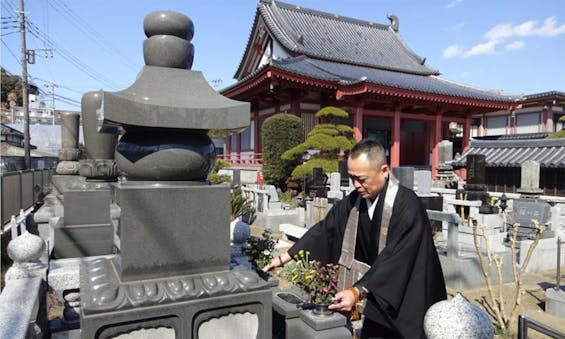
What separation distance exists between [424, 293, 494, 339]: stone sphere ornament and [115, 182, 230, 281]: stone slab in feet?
5.34

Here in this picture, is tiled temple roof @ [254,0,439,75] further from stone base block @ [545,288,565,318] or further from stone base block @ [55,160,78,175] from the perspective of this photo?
stone base block @ [545,288,565,318]

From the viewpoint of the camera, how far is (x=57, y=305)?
4949 millimetres

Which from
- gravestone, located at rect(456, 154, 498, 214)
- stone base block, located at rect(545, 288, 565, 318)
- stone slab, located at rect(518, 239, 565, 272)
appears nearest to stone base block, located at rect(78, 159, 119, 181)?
stone base block, located at rect(545, 288, 565, 318)

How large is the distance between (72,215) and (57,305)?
1286 mm

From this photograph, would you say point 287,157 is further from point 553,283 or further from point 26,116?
point 26,116

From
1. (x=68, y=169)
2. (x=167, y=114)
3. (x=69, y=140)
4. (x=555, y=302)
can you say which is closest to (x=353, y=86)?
A: (x=69, y=140)

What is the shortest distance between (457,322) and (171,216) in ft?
6.61

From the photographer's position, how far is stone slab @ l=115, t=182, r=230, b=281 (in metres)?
2.73

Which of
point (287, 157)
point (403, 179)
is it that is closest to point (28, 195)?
point (287, 157)

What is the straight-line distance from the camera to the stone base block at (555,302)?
4.83 meters

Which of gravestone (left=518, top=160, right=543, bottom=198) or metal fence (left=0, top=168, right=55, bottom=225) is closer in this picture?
metal fence (left=0, top=168, right=55, bottom=225)

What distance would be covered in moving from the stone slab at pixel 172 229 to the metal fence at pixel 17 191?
7137 millimetres

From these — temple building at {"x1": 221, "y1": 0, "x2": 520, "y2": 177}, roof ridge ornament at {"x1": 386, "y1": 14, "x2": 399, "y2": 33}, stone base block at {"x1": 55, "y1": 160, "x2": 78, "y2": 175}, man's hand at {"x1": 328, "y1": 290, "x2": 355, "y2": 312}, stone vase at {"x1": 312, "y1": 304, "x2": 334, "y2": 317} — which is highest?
roof ridge ornament at {"x1": 386, "y1": 14, "x2": 399, "y2": 33}

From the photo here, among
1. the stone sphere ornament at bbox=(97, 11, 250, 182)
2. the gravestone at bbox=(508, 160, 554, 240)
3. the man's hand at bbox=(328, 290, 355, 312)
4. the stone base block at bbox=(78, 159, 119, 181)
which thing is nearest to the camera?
the man's hand at bbox=(328, 290, 355, 312)
